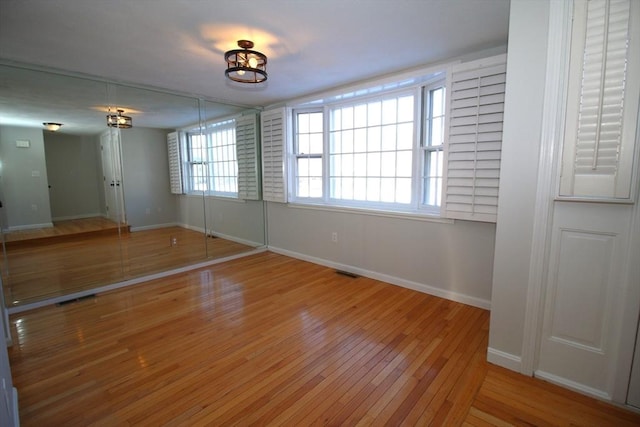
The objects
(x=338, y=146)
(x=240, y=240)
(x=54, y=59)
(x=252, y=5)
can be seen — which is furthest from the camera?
(x=240, y=240)

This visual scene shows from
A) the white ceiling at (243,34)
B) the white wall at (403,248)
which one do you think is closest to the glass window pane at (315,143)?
the white wall at (403,248)

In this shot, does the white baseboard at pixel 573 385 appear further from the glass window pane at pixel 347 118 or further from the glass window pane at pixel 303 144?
the glass window pane at pixel 303 144

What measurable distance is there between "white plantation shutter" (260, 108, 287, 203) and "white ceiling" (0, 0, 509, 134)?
1143 mm

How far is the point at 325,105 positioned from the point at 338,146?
0.59 m

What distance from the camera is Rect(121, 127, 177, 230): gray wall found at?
3930 mm

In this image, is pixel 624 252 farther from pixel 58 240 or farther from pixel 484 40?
pixel 58 240

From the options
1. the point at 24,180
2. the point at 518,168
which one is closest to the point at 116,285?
the point at 24,180

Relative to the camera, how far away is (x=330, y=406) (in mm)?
1664

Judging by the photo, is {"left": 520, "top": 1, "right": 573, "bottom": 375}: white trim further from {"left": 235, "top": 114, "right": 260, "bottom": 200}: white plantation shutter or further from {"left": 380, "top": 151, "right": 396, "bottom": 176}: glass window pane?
{"left": 235, "top": 114, "right": 260, "bottom": 200}: white plantation shutter

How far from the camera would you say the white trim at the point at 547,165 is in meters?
1.64

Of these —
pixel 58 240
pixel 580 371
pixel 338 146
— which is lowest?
pixel 580 371

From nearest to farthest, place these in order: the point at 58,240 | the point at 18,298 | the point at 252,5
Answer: the point at 252,5 < the point at 18,298 < the point at 58,240

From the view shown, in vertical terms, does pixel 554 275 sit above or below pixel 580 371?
above

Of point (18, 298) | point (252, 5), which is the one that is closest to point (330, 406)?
point (252, 5)
